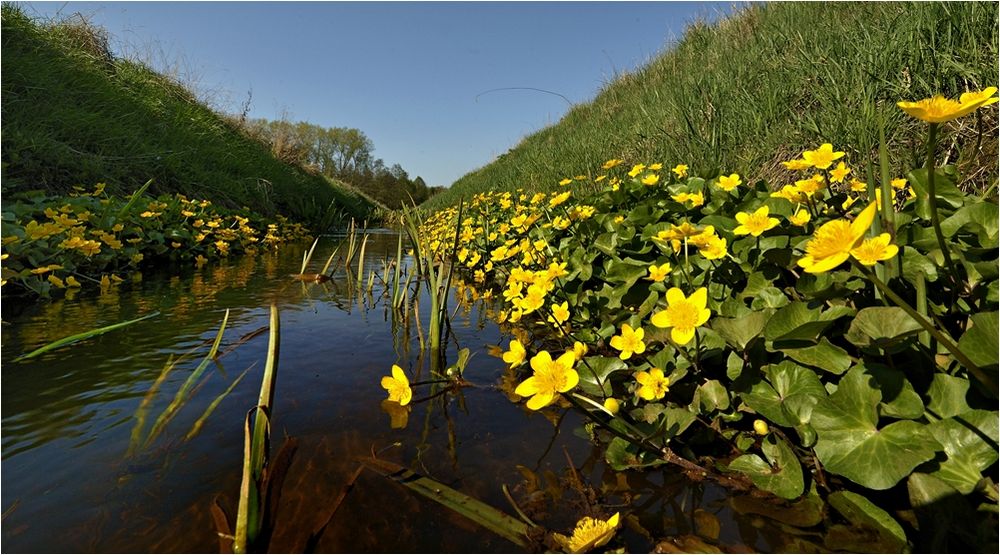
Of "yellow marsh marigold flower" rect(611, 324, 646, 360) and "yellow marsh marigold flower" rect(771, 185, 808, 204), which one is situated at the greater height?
"yellow marsh marigold flower" rect(771, 185, 808, 204)

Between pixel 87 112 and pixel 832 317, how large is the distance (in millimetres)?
8508

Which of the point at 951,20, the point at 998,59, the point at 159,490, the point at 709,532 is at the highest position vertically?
the point at 951,20

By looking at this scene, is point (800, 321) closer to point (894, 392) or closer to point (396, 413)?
point (894, 392)

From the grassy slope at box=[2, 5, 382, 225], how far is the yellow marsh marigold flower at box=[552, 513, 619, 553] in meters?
5.22

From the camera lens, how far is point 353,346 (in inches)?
89.0

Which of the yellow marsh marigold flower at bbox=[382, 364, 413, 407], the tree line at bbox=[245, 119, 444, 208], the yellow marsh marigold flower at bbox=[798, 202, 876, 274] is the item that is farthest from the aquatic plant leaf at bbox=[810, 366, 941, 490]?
the tree line at bbox=[245, 119, 444, 208]

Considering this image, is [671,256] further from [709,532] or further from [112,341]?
[112,341]

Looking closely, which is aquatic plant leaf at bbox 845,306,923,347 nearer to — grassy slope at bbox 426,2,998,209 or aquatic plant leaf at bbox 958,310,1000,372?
aquatic plant leaf at bbox 958,310,1000,372

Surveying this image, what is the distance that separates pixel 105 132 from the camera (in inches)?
234

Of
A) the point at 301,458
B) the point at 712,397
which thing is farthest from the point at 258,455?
the point at 712,397

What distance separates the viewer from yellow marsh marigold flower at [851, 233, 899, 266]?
2.58ft

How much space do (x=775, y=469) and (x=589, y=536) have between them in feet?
1.64

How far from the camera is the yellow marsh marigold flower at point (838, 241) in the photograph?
0.75 m

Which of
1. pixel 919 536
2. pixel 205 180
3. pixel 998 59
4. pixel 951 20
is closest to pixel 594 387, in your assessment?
pixel 919 536
